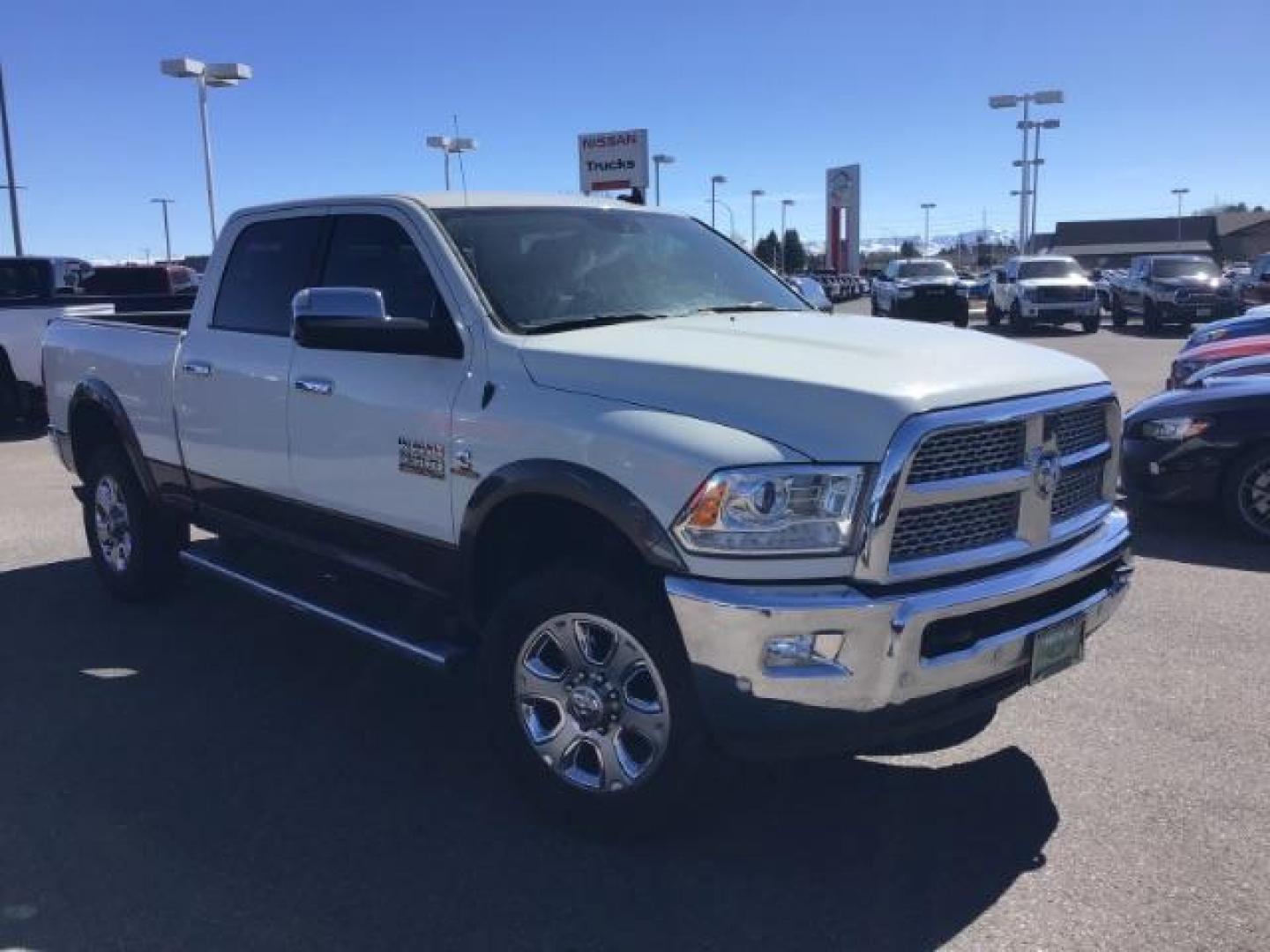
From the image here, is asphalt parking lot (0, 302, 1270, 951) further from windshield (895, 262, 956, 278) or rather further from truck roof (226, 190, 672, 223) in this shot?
windshield (895, 262, 956, 278)

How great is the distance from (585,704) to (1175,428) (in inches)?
224

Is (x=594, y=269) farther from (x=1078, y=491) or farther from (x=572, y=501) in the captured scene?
(x=1078, y=491)

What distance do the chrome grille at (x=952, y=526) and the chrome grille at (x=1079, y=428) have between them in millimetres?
319

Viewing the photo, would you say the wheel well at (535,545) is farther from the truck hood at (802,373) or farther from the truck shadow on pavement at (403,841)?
the truck shadow on pavement at (403,841)

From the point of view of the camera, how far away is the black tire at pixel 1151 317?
27.9 metres

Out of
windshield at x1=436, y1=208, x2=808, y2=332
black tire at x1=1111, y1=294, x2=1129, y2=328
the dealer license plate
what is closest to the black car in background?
windshield at x1=436, y1=208, x2=808, y2=332

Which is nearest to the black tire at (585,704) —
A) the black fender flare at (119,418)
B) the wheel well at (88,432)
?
the black fender flare at (119,418)

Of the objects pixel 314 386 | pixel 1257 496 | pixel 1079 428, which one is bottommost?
pixel 1257 496

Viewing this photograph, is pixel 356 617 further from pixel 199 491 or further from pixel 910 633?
pixel 910 633

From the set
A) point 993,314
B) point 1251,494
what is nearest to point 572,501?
point 1251,494

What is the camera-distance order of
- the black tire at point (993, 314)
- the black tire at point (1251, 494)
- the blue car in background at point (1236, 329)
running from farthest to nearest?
1. the black tire at point (993, 314)
2. the blue car in background at point (1236, 329)
3. the black tire at point (1251, 494)

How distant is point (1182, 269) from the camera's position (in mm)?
28172

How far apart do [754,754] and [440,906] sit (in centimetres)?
101

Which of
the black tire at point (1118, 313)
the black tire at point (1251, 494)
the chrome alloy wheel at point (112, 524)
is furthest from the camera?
the black tire at point (1118, 313)
